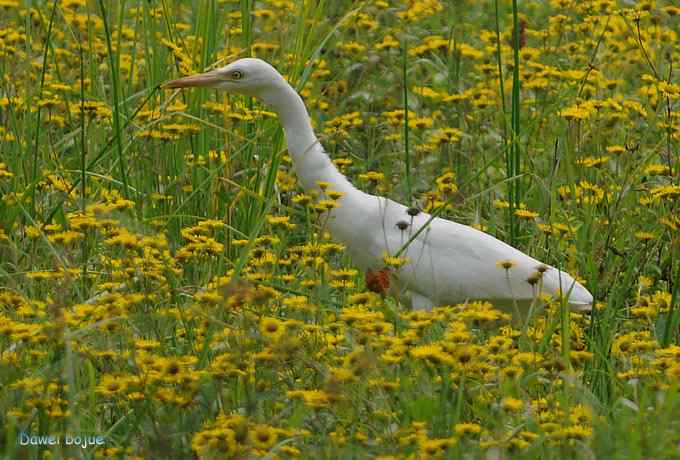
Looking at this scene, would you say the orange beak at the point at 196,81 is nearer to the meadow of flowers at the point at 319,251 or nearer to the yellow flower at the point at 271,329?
the meadow of flowers at the point at 319,251

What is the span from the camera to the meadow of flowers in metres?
2.84

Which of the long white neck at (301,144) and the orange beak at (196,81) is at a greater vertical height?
the orange beak at (196,81)

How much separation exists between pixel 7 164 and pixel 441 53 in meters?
2.09

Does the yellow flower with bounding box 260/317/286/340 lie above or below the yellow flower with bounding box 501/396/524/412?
above

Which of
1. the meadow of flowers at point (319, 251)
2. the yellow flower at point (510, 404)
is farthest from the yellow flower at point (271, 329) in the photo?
the yellow flower at point (510, 404)

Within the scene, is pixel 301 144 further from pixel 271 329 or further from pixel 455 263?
pixel 271 329

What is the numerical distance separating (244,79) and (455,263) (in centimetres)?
79

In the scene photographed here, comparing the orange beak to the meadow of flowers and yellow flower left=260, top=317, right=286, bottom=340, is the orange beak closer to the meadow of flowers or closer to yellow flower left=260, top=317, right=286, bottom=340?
the meadow of flowers

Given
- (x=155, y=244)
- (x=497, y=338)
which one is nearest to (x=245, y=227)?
(x=155, y=244)

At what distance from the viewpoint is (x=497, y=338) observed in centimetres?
305

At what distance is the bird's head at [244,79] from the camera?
13.5ft

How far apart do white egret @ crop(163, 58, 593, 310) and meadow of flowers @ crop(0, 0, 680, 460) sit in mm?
123

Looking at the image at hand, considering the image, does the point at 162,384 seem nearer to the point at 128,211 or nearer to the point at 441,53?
the point at 128,211

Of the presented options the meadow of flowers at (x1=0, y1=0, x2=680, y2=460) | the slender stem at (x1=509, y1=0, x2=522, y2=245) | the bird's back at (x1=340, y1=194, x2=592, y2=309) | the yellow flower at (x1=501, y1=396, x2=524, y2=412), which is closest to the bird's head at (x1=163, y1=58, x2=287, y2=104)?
the meadow of flowers at (x1=0, y1=0, x2=680, y2=460)
